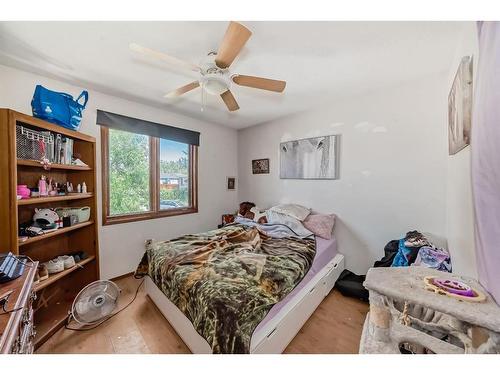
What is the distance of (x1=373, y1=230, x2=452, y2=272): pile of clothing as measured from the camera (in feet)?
4.82

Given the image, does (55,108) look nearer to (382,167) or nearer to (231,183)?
(231,183)

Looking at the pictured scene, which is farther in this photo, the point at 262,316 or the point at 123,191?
the point at 123,191

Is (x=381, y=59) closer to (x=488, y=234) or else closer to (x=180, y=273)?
(x=488, y=234)

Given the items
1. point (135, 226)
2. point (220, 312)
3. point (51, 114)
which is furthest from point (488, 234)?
point (135, 226)

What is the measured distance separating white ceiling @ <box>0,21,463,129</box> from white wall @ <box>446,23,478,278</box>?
0.61 ft

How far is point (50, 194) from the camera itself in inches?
63.7

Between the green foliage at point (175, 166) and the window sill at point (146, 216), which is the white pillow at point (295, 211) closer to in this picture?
the window sill at point (146, 216)

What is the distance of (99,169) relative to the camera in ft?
7.41

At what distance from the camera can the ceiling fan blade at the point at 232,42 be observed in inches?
41.4

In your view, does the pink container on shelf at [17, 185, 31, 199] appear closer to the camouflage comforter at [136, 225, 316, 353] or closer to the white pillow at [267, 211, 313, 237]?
the camouflage comforter at [136, 225, 316, 353]

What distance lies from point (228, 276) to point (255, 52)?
1713 millimetres

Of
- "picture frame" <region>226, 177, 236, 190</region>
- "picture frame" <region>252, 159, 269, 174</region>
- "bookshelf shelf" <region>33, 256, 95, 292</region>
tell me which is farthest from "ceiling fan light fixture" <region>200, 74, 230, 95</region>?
"picture frame" <region>226, 177, 236, 190</region>
